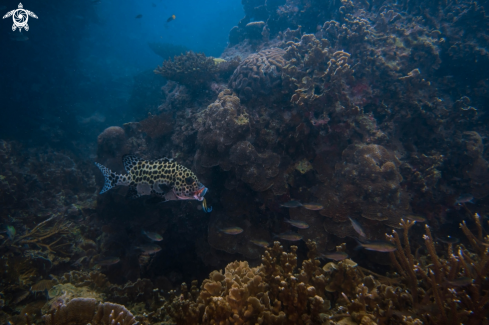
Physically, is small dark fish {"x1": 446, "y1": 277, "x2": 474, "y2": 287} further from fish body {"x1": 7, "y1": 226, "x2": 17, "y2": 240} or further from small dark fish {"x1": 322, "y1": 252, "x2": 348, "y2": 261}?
fish body {"x1": 7, "y1": 226, "x2": 17, "y2": 240}

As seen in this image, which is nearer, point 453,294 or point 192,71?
point 453,294

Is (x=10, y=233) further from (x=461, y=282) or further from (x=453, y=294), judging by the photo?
(x=461, y=282)

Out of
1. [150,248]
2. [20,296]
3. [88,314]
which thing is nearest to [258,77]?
[150,248]

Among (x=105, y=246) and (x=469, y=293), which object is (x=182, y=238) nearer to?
(x=105, y=246)

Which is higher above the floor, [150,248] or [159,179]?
[159,179]

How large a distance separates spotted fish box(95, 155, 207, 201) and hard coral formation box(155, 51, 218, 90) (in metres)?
5.73

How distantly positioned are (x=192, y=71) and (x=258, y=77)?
3.64 m

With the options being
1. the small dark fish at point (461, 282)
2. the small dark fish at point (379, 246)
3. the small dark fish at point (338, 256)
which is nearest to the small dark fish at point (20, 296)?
the small dark fish at point (338, 256)

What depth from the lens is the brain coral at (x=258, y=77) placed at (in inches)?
280

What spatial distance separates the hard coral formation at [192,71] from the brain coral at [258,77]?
2125 millimetres

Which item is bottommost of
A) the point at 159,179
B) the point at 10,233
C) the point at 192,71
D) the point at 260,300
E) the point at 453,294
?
the point at 453,294

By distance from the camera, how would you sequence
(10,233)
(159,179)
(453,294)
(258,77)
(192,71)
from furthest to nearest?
→ (192,71)
(258,77)
(10,233)
(159,179)
(453,294)

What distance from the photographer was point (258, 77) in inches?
280

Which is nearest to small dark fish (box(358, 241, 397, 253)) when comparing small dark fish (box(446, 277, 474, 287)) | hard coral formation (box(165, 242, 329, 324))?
small dark fish (box(446, 277, 474, 287))
